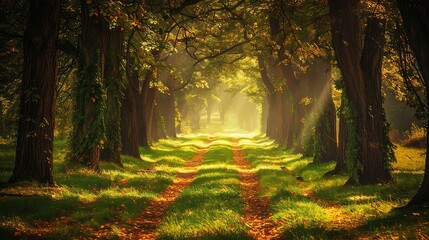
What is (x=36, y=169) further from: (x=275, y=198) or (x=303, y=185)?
(x=303, y=185)

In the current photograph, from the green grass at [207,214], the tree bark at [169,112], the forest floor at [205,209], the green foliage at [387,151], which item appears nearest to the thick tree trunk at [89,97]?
the forest floor at [205,209]

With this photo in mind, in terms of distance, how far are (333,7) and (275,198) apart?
6.59 metres

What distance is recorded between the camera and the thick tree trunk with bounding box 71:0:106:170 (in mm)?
14406

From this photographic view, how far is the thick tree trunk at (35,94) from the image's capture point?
33.3ft

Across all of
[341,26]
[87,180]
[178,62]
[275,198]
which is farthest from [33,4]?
[178,62]

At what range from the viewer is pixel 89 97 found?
47.7 ft

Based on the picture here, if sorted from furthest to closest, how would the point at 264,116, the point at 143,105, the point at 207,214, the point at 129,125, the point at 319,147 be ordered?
the point at 264,116, the point at 143,105, the point at 129,125, the point at 319,147, the point at 207,214

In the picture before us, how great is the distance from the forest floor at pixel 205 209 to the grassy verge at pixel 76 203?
0.02 metres

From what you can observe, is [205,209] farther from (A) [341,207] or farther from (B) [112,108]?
(B) [112,108]

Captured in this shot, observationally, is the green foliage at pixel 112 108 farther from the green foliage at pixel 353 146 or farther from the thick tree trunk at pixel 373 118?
the thick tree trunk at pixel 373 118

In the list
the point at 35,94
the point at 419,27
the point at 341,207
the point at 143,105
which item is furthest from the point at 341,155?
the point at 143,105

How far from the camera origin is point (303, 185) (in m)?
13.9

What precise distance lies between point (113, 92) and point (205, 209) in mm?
8638

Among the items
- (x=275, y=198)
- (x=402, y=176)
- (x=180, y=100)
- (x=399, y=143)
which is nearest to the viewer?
(x=275, y=198)
